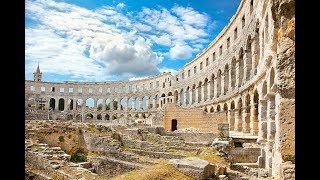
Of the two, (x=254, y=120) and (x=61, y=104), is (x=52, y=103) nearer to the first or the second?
(x=61, y=104)

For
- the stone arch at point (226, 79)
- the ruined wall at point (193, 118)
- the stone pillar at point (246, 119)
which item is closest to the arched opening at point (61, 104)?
the ruined wall at point (193, 118)

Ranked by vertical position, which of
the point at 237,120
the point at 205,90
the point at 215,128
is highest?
the point at 205,90

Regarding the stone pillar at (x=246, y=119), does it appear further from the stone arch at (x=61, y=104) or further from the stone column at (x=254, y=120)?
the stone arch at (x=61, y=104)

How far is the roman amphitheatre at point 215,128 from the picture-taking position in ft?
17.2

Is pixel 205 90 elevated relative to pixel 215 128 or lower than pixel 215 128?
elevated

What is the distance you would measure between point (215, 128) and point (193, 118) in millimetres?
2535

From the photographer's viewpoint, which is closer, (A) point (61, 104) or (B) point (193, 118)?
(B) point (193, 118)

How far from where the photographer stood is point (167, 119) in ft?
96.8

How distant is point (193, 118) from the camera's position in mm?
27797

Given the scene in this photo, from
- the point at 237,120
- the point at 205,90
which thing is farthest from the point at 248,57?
the point at 205,90

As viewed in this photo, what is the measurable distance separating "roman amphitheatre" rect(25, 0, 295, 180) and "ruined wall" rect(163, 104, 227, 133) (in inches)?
Answer: 3.6

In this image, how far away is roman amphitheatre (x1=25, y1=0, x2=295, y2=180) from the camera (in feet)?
17.2

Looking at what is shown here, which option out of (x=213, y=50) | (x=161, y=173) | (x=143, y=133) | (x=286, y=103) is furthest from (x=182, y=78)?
(x=286, y=103)
